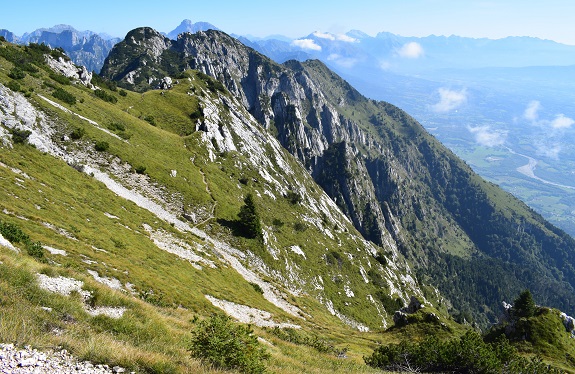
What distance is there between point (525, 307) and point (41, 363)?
63.8 meters

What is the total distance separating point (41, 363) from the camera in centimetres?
815

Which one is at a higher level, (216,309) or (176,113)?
(176,113)

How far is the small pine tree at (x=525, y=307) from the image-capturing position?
50.4 meters

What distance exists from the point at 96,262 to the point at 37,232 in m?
5.77

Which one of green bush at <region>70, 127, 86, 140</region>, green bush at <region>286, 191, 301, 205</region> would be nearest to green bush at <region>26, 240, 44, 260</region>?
green bush at <region>70, 127, 86, 140</region>

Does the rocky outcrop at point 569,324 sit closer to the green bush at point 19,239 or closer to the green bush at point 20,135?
the green bush at point 19,239

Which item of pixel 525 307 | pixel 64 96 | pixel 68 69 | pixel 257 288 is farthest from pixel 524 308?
pixel 68 69

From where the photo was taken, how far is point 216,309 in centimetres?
3306

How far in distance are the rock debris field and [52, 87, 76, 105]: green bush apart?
7637 cm

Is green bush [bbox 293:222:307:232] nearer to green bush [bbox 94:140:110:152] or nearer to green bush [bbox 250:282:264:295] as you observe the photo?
green bush [bbox 250:282:264:295]

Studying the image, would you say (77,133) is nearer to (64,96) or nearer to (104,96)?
(64,96)

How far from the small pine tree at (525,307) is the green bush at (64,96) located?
94.4 m

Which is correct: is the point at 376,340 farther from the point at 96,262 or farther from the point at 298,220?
the point at 298,220

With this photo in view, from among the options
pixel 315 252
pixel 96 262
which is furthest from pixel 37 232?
pixel 315 252
